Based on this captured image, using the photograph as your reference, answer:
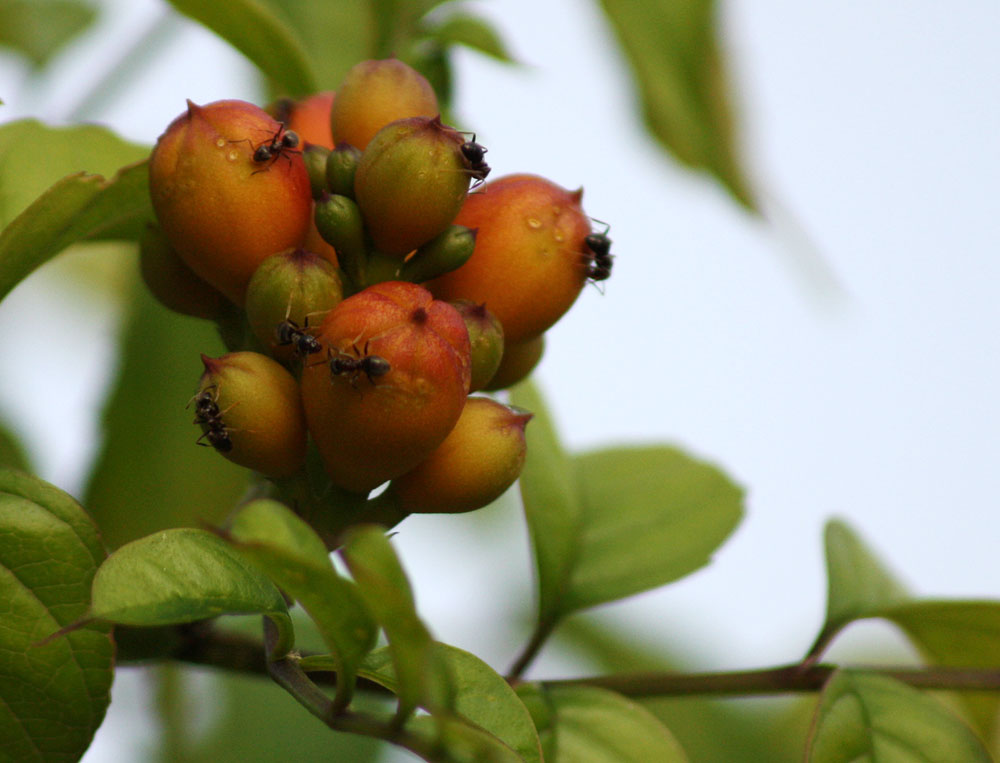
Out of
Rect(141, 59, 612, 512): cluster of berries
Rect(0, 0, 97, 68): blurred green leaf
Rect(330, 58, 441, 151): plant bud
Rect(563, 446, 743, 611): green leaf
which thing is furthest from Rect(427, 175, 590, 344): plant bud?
Rect(0, 0, 97, 68): blurred green leaf

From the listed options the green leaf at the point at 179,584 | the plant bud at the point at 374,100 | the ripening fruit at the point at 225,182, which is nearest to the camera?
the green leaf at the point at 179,584

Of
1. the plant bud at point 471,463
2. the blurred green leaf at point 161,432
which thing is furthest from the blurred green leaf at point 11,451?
the plant bud at point 471,463

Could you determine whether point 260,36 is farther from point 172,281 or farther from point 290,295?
point 290,295

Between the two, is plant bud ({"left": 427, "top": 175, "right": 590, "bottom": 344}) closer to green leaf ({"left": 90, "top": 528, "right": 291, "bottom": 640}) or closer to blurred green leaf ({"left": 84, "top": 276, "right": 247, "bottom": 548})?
green leaf ({"left": 90, "top": 528, "right": 291, "bottom": 640})

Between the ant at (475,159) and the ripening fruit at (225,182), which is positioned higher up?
the ant at (475,159)

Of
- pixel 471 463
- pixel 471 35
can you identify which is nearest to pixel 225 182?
pixel 471 463

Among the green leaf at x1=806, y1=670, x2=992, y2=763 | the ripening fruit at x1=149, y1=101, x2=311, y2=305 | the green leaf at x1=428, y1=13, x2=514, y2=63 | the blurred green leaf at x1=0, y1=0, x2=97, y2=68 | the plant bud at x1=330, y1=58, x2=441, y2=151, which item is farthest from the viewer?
the blurred green leaf at x1=0, y1=0, x2=97, y2=68

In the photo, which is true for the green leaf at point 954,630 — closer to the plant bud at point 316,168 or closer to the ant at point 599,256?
the ant at point 599,256
